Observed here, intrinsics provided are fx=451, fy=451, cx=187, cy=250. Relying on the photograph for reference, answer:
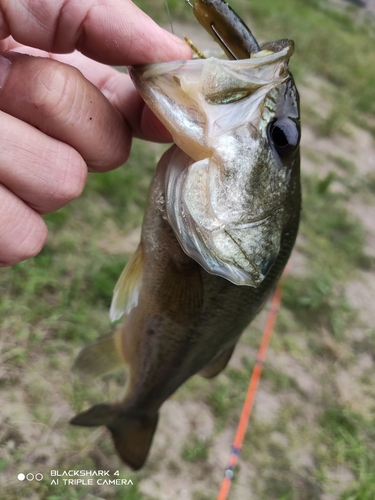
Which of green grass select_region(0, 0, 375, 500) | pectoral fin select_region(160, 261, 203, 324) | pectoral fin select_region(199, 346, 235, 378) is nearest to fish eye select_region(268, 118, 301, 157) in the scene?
pectoral fin select_region(160, 261, 203, 324)

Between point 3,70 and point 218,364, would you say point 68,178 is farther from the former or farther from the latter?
point 218,364

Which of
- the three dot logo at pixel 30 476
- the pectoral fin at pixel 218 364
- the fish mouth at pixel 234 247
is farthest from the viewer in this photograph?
the three dot logo at pixel 30 476

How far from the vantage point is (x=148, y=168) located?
3809mm

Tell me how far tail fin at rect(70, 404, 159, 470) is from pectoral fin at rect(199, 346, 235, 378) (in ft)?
1.09

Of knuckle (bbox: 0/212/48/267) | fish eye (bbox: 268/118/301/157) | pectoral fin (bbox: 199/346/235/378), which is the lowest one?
pectoral fin (bbox: 199/346/235/378)

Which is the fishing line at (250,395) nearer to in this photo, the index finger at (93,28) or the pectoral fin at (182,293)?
the pectoral fin at (182,293)

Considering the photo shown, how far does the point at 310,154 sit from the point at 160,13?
2461 millimetres

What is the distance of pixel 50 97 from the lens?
104 cm

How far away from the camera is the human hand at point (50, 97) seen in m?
1.02

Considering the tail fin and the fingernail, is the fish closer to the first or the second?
the fingernail

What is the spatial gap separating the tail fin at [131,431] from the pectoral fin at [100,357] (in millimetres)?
157

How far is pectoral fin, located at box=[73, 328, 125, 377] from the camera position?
1.75 meters

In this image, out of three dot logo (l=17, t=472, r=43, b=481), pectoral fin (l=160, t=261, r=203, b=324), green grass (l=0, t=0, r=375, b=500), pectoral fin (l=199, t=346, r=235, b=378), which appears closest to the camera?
pectoral fin (l=160, t=261, r=203, b=324)

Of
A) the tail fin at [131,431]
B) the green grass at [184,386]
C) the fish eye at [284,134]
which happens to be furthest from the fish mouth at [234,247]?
the green grass at [184,386]
